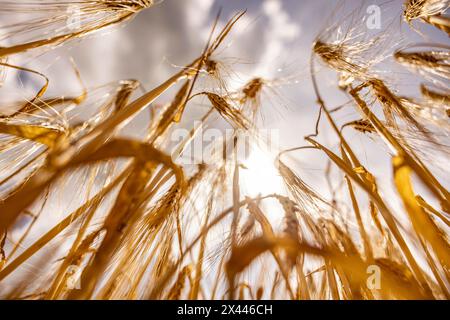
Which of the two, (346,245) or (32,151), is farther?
(32,151)

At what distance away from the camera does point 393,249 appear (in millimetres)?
1242

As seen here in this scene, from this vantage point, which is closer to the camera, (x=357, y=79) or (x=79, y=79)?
(x=79, y=79)

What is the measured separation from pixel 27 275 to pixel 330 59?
1565 millimetres

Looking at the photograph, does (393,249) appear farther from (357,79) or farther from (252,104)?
(252,104)

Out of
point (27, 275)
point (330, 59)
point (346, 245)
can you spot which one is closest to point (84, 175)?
point (27, 275)

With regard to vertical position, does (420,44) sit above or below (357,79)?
Result: above
